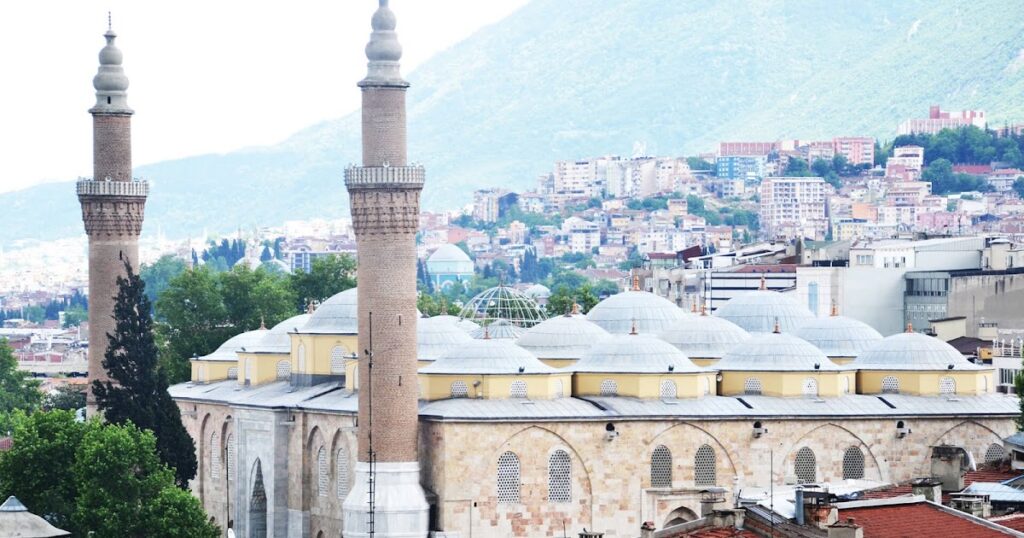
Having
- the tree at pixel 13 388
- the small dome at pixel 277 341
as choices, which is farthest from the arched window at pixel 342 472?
the tree at pixel 13 388

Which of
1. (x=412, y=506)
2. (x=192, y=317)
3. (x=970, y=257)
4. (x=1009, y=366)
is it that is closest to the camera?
(x=412, y=506)

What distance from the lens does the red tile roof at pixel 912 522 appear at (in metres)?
42.8

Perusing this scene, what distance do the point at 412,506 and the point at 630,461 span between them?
571 cm

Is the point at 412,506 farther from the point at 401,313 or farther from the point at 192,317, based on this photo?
the point at 192,317

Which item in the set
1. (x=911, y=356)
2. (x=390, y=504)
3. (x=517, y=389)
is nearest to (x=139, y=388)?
(x=517, y=389)

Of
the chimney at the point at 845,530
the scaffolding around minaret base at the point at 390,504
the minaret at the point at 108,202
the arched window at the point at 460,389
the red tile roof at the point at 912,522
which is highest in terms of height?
the minaret at the point at 108,202

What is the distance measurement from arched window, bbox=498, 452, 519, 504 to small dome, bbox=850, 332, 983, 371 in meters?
11.5

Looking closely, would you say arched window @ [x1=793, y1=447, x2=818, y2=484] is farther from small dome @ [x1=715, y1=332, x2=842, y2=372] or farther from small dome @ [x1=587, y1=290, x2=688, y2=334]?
small dome @ [x1=587, y1=290, x2=688, y2=334]

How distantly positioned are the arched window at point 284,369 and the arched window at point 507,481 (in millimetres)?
14045

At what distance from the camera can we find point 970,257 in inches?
4555

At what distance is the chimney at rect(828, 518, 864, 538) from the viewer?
40406 millimetres

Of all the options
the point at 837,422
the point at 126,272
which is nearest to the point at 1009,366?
the point at 837,422

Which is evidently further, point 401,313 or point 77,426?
point 77,426

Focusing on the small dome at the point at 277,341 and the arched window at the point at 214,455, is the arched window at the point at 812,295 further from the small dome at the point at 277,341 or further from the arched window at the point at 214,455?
the arched window at the point at 214,455
